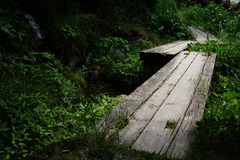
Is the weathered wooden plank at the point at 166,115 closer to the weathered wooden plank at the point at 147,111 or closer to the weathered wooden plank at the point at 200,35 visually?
the weathered wooden plank at the point at 147,111

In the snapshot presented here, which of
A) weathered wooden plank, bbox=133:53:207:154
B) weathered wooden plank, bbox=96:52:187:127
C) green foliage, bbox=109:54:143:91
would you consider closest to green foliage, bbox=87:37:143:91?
green foliage, bbox=109:54:143:91

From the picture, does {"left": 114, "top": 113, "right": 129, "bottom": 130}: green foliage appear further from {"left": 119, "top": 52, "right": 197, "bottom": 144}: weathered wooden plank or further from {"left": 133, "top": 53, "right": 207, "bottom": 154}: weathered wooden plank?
{"left": 133, "top": 53, "right": 207, "bottom": 154}: weathered wooden plank

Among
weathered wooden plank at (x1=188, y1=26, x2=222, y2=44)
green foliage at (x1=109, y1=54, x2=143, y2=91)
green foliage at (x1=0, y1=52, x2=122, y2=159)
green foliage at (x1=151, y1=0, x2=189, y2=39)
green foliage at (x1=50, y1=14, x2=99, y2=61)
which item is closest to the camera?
green foliage at (x1=0, y1=52, x2=122, y2=159)

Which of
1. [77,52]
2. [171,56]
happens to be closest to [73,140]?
[171,56]

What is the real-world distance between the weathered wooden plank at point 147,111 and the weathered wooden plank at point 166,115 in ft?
0.15

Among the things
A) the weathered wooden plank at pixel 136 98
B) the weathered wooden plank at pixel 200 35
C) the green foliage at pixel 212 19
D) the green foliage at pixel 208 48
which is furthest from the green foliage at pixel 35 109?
the green foliage at pixel 212 19

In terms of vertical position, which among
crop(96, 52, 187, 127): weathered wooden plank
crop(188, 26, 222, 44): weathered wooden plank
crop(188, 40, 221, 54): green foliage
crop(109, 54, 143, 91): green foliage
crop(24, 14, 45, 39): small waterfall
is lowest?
crop(109, 54, 143, 91): green foliage

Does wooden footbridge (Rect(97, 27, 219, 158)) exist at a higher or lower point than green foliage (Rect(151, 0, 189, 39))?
lower

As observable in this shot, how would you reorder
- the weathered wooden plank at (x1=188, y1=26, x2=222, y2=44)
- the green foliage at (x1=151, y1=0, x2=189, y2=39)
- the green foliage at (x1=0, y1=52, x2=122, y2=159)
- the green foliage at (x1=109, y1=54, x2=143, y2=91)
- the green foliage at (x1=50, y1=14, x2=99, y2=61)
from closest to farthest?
1. the green foliage at (x1=0, y1=52, x2=122, y2=159)
2. the green foliage at (x1=109, y1=54, x2=143, y2=91)
3. the green foliage at (x1=50, y1=14, x2=99, y2=61)
4. the weathered wooden plank at (x1=188, y1=26, x2=222, y2=44)
5. the green foliage at (x1=151, y1=0, x2=189, y2=39)

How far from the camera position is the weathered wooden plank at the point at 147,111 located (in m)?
1.54

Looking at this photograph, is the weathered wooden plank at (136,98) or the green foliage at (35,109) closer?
the weathered wooden plank at (136,98)

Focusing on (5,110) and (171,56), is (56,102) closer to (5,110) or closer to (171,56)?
(5,110)

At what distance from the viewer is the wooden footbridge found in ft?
4.71

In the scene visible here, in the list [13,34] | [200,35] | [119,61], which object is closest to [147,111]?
[13,34]
